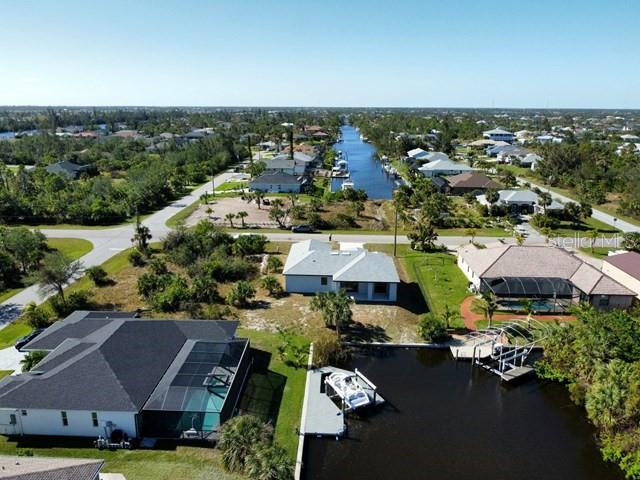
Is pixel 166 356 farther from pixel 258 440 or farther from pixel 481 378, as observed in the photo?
pixel 481 378

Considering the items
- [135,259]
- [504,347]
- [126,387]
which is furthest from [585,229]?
[126,387]

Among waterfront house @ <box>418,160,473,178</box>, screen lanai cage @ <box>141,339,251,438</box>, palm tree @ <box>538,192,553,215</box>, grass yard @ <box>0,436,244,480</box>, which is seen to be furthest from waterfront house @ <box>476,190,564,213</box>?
grass yard @ <box>0,436,244,480</box>

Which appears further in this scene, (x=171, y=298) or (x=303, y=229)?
(x=303, y=229)

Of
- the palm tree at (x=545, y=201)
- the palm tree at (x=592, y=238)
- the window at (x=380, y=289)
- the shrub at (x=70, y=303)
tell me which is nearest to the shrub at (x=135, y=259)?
the shrub at (x=70, y=303)

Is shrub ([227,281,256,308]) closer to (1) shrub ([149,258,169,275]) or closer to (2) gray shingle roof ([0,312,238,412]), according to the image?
(2) gray shingle roof ([0,312,238,412])

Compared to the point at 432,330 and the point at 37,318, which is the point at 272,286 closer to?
the point at 432,330

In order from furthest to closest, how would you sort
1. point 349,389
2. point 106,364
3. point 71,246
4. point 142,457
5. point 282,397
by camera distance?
point 71,246 → point 349,389 → point 282,397 → point 106,364 → point 142,457

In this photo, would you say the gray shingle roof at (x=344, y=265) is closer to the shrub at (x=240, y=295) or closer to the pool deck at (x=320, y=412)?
the shrub at (x=240, y=295)
